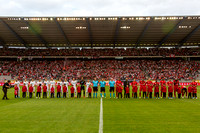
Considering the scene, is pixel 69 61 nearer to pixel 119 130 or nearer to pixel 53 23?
pixel 53 23

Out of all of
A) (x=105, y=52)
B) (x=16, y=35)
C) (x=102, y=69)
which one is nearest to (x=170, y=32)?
(x=105, y=52)

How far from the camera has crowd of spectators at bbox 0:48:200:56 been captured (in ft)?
154

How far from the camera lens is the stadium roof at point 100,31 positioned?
34906 mm

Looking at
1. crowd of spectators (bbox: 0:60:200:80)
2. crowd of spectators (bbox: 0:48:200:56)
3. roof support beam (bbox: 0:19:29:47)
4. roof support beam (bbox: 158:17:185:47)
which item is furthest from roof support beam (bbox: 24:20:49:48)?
roof support beam (bbox: 158:17:185:47)

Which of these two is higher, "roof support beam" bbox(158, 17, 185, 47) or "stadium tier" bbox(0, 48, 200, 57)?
"roof support beam" bbox(158, 17, 185, 47)

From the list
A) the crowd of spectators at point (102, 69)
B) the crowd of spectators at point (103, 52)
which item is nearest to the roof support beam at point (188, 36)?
the crowd of spectators at point (103, 52)

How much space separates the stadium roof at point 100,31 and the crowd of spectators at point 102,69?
17.2 ft

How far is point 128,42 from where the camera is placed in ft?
152

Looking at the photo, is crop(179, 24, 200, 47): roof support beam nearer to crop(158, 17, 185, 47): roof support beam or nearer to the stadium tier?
the stadium tier

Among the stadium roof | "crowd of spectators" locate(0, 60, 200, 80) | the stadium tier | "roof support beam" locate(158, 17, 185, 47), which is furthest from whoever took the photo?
the stadium tier

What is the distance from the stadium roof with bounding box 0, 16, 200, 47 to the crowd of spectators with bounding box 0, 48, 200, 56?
157 cm

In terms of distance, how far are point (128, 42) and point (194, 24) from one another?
15976 millimetres

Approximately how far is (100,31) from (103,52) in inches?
372

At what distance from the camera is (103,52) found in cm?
4781
